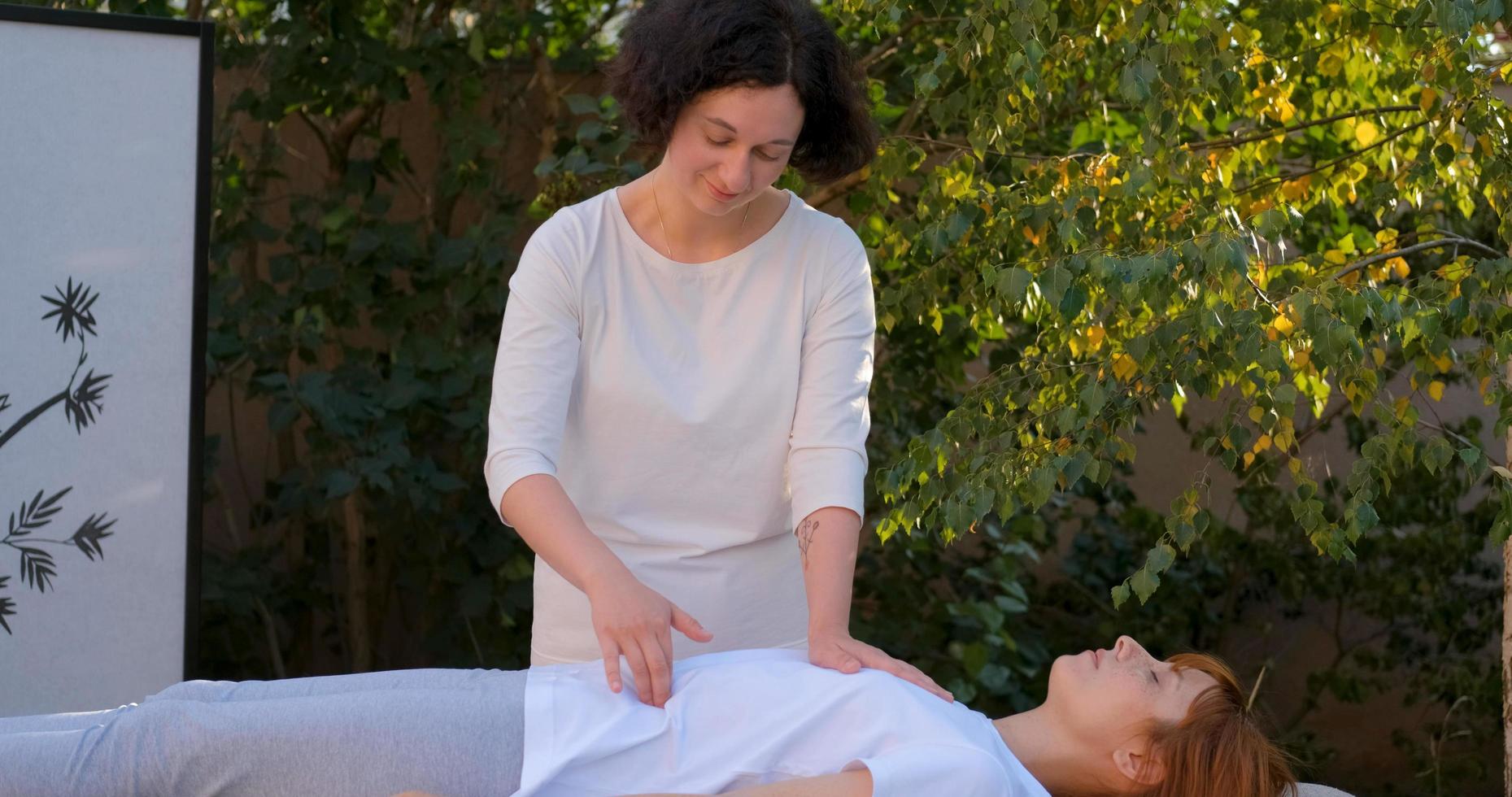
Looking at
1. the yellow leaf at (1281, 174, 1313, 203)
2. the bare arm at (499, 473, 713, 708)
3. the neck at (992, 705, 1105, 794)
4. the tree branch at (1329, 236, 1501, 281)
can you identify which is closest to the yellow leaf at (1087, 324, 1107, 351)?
the tree branch at (1329, 236, 1501, 281)

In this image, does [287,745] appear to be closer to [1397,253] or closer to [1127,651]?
[1127,651]

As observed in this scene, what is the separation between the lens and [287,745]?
157 centimetres

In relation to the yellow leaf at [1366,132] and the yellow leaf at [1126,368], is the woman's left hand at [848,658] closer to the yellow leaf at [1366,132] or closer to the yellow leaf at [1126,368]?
the yellow leaf at [1126,368]

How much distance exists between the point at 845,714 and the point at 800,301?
0.48m

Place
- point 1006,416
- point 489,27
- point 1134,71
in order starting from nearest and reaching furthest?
1. point 1134,71
2. point 1006,416
3. point 489,27

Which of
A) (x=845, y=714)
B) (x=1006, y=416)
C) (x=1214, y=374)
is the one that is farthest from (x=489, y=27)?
(x=845, y=714)

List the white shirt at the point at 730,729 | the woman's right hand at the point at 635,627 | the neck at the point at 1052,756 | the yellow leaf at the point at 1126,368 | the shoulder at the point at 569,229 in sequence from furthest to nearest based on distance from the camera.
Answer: the yellow leaf at the point at 1126,368, the neck at the point at 1052,756, the shoulder at the point at 569,229, the white shirt at the point at 730,729, the woman's right hand at the point at 635,627

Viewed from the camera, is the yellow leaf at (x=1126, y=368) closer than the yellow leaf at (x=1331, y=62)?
Yes

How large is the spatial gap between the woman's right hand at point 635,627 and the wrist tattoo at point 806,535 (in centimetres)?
20

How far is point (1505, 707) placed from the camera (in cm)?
236

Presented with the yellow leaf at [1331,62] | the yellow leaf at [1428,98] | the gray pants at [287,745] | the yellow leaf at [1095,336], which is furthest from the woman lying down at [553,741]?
the yellow leaf at [1331,62]

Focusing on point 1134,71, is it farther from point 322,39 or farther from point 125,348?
point 322,39

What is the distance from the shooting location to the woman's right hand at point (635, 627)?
1450 millimetres

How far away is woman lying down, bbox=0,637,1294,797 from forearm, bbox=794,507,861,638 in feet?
0.21
